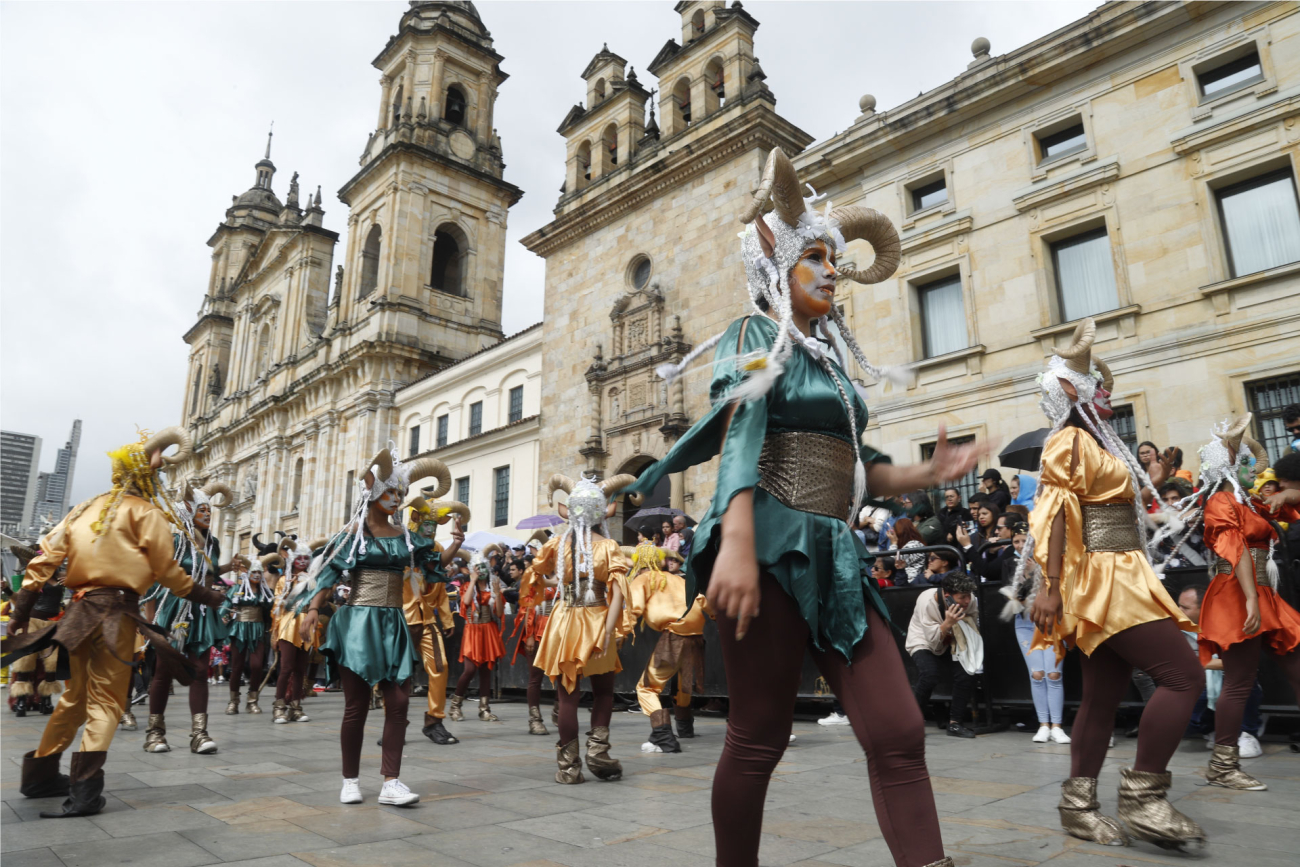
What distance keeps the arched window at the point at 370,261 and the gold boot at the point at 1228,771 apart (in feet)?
124

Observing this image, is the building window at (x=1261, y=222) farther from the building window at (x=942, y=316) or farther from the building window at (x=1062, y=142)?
the building window at (x=942, y=316)


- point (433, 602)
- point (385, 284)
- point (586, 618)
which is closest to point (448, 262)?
point (385, 284)

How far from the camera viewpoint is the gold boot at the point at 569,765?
583 cm

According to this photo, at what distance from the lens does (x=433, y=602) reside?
28.3 feet

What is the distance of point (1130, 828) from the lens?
12.6ft

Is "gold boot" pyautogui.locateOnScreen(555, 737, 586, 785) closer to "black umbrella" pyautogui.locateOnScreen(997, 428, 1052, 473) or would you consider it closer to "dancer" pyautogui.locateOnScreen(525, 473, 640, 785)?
"dancer" pyautogui.locateOnScreen(525, 473, 640, 785)

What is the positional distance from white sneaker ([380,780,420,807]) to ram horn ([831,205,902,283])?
3898mm

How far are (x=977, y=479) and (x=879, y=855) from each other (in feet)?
44.2

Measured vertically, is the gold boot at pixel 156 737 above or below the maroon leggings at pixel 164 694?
below

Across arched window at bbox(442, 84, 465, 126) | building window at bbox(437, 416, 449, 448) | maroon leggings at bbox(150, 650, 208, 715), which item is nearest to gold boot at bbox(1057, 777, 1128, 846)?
maroon leggings at bbox(150, 650, 208, 715)

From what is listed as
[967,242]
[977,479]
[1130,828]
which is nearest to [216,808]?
[1130,828]

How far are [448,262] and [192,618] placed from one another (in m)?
33.5

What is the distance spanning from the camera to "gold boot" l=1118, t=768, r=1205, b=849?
363 cm

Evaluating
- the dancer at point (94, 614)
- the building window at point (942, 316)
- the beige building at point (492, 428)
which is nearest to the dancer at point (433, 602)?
the dancer at point (94, 614)
